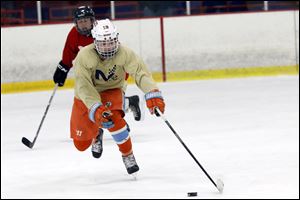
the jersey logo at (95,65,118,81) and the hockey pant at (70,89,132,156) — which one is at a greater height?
the jersey logo at (95,65,118,81)

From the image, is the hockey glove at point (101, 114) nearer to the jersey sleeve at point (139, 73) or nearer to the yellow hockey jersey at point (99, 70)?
the yellow hockey jersey at point (99, 70)

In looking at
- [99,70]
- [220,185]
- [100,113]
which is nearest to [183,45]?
[99,70]

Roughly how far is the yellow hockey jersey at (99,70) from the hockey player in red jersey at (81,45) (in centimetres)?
67

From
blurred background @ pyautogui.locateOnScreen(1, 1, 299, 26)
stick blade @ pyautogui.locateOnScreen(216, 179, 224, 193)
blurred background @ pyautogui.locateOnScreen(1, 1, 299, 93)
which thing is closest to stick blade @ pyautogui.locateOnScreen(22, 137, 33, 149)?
stick blade @ pyautogui.locateOnScreen(216, 179, 224, 193)

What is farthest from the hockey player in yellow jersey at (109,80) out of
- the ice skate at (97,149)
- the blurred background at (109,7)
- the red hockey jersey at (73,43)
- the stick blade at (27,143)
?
the blurred background at (109,7)

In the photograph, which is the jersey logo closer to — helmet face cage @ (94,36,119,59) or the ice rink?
helmet face cage @ (94,36,119,59)

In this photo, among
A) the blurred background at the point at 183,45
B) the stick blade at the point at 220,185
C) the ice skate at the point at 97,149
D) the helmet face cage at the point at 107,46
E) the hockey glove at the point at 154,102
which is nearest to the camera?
the stick blade at the point at 220,185

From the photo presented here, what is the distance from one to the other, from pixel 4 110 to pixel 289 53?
4.07 m

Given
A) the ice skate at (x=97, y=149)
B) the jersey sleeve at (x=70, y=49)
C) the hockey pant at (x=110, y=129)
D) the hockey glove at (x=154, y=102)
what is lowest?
the ice skate at (x=97, y=149)

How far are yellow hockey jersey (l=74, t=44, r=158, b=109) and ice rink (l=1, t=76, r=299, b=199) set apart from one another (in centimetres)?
49

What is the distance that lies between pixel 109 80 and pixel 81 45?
1.52m

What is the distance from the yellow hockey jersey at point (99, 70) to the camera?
4383 millimetres

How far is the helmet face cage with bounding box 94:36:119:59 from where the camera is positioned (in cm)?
433

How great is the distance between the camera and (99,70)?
177 inches
